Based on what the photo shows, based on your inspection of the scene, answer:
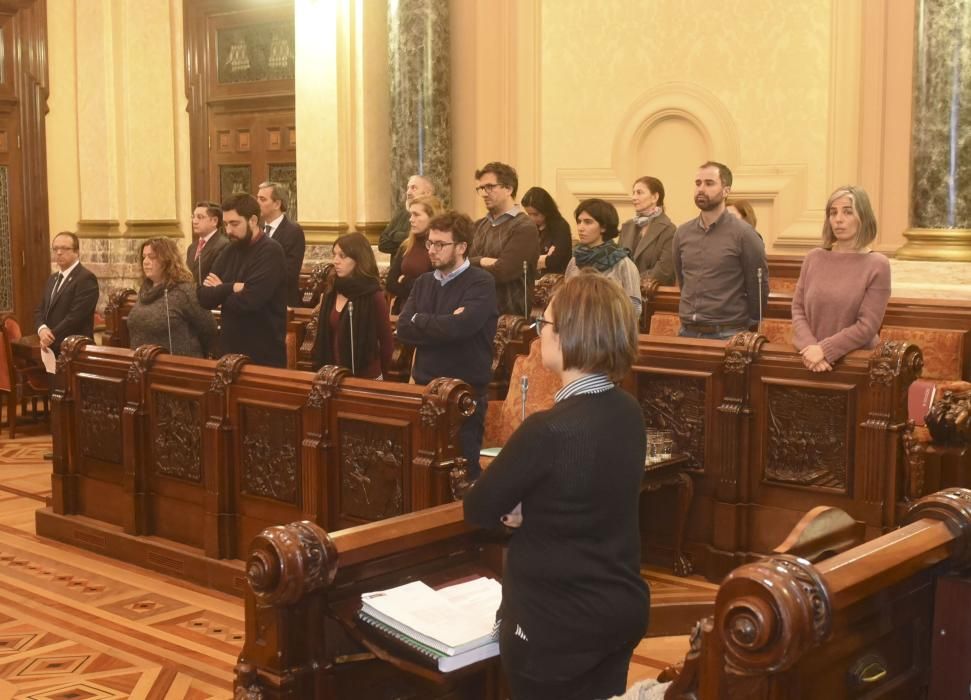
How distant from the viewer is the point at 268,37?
35.6 ft

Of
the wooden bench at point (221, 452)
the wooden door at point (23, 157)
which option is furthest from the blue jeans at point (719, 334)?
the wooden door at point (23, 157)

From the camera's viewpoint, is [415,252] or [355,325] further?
[415,252]

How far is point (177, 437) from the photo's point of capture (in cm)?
574

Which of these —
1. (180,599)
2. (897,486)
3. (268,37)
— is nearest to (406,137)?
(268,37)

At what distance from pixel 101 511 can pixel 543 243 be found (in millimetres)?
2828

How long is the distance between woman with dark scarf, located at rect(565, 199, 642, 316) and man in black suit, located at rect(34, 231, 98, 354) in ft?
12.3

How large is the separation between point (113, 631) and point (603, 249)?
2741mm

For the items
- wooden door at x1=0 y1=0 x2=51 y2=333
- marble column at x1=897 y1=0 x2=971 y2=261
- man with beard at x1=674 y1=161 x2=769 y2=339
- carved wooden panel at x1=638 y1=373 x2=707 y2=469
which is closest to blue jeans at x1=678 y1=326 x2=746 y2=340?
man with beard at x1=674 y1=161 x2=769 y2=339

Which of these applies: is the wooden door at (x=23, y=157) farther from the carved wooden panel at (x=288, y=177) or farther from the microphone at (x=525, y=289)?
the microphone at (x=525, y=289)

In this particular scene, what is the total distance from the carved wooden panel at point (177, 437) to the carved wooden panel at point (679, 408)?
6.78 ft

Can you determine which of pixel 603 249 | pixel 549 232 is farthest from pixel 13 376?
pixel 603 249

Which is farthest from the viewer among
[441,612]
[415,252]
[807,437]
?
[415,252]

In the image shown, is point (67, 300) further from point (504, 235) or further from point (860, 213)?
point (860, 213)

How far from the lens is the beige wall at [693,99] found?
8.03 m
